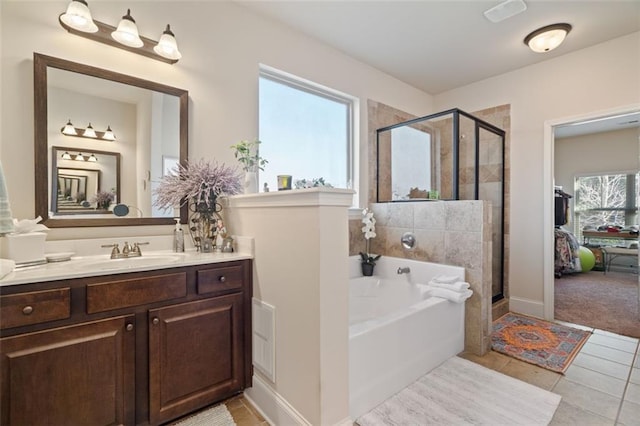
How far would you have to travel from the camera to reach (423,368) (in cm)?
198

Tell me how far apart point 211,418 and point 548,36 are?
3.77m

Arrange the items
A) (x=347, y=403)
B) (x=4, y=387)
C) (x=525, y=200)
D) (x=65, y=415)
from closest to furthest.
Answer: (x=4, y=387) < (x=65, y=415) < (x=347, y=403) < (x=525, y=200)

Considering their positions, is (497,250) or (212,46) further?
(497,250)

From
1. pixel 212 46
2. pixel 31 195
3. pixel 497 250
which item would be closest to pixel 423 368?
pixel 497 250

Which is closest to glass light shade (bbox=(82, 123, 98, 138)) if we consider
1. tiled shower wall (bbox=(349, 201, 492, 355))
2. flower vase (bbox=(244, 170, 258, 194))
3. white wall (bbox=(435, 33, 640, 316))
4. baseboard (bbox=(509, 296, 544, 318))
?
flower vase (bbox=(244, 170, 258, 194))

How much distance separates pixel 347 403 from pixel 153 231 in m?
1.55

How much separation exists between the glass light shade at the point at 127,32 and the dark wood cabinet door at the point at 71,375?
5.15ft

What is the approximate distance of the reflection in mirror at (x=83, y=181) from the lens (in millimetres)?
1641

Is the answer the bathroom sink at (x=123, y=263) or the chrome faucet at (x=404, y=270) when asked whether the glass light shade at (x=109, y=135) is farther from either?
the chrome faucet at (x=404, y=270)

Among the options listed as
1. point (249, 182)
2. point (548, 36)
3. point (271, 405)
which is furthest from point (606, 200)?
point (271, 405)

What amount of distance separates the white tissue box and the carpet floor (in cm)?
423

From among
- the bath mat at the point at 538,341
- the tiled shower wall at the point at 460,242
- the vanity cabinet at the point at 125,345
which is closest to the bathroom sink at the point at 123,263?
the vanity cabinet at the point at 125,345

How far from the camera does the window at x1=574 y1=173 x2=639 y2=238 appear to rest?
5.71 metres

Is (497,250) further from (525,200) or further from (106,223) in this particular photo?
(106,223)
